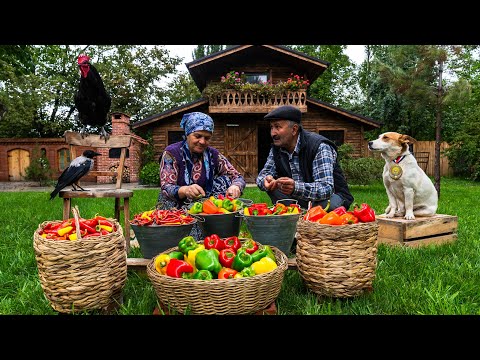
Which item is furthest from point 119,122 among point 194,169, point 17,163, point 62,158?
point 194,169

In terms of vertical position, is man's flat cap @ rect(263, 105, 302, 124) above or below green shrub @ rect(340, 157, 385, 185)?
above

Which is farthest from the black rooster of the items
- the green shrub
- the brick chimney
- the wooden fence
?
the wooden fence

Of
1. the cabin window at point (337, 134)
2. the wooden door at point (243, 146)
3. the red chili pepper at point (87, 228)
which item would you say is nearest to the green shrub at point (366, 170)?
the cabin window at point (337, 134)

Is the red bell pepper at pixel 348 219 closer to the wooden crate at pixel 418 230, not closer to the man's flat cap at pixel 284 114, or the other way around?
the man's flat cap at pixel 284 114

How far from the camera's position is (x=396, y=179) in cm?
403

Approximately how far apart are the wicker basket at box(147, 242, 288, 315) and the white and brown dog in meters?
2.61

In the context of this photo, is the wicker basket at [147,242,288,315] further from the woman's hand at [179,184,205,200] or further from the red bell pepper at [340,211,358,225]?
the woman's hand at [179,184,205,200]

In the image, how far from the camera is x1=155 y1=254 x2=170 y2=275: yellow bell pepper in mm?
2109

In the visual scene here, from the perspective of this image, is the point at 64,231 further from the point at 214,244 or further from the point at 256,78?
the point at 256,78

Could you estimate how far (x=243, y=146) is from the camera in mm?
16031

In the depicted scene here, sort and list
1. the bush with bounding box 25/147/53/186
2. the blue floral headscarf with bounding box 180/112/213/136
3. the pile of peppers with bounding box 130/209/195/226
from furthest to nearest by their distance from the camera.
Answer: the bush with bounding box 25/147/53/186, the blue floral headscarf with bounding box 180/112/213/136, the pile of peppers with bounding box 130/209/195/226

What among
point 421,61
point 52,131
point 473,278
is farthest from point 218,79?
point 473,278

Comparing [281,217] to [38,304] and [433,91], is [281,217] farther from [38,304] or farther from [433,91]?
[433,91]
